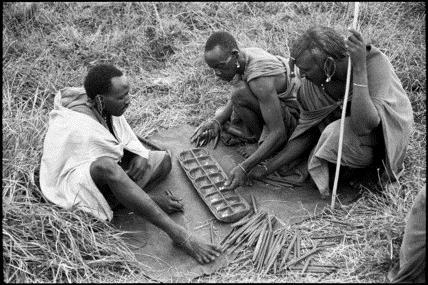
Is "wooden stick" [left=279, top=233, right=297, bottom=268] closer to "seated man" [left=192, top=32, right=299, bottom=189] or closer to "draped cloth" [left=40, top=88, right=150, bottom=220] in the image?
"seated man" [left=192, top=32, right=299, bottom=189]

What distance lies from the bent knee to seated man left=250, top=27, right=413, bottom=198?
1.31 meters

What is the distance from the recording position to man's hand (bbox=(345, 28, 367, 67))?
9.09ft

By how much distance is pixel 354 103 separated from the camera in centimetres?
289

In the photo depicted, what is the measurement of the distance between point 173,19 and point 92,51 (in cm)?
98

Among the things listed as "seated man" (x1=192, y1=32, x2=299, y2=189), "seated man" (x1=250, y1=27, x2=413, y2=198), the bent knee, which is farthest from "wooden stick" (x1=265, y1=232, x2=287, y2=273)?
the bent knee

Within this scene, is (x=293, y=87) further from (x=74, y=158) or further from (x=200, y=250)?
(x=74, y=158)

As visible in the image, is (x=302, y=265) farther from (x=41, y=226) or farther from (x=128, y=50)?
(x=128, y=50)

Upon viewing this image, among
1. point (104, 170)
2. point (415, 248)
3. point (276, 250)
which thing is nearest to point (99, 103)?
point (104, 170)

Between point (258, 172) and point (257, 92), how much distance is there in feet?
1.92

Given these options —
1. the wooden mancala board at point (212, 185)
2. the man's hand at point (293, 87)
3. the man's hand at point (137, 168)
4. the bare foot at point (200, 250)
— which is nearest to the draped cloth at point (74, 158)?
the man's hand at point (137, 168)

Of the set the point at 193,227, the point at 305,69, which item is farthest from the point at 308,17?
the point at 193,227

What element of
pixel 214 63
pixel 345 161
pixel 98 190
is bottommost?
pixel 98 190

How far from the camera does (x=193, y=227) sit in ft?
10.5

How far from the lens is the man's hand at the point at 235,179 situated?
343cm
